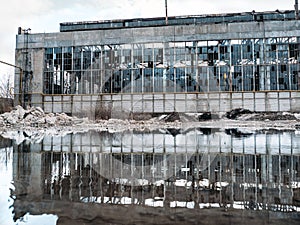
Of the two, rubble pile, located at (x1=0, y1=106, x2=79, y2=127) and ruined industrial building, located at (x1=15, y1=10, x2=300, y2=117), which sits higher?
ruined industrial building, located at (x1=15, y1=10, x2=300, y2=117)

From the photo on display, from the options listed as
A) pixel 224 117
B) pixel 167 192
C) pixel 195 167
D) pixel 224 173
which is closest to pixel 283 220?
pixel 167 192

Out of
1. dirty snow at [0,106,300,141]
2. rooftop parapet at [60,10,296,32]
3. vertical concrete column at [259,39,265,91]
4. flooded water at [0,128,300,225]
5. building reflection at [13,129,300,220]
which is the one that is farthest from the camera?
rooftop parapet at [60,10,296,32]

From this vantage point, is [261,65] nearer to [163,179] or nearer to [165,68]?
[165,68]

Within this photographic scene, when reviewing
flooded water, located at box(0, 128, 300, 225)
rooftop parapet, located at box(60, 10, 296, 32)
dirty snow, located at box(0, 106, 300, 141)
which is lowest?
flooded water, located at box(0, 128, 300, 225)

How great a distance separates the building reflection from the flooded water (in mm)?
13

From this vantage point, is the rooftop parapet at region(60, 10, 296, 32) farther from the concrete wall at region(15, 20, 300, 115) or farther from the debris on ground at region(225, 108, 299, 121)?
the debris on ground at region(225, 108, 299, 121)

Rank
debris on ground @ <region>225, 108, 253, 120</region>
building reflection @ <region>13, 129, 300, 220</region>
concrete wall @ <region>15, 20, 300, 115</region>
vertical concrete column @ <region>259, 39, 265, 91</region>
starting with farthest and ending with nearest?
vertical concrete column @ <region>259, 39, 265, 91</region>, concrete wall @ <region>15, 20, 300, 115</region>, debris on ground @ <region>225, 108, 253, 120</region>, building reflection @ <region>13, 129, 300, 220</region>

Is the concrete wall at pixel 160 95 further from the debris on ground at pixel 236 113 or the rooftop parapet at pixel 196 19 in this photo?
the rooftop parapet at pixel 196 19

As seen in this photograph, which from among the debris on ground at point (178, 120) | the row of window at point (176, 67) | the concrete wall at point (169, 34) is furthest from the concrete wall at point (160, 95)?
the debris on ground at point (178, 120)

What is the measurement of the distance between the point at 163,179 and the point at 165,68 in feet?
92.6

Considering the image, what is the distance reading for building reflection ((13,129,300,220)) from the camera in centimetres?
382

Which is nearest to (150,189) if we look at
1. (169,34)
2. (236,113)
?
(236,113)

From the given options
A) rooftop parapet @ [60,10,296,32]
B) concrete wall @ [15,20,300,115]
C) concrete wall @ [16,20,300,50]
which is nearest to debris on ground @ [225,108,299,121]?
concrete wall @ [15,20,300,115]

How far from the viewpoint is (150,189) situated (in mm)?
4418
